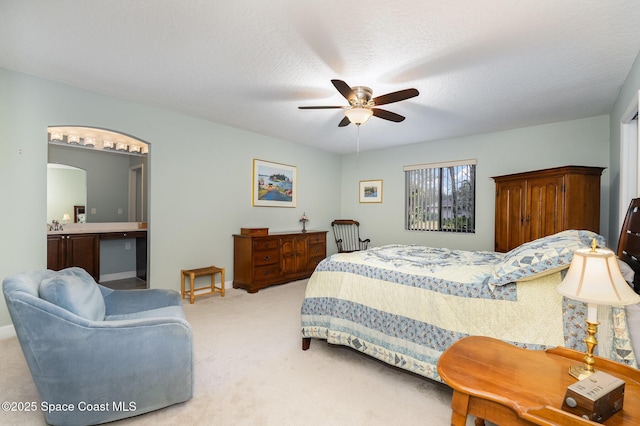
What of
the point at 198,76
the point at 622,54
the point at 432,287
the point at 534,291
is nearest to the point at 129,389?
the point at 432,287

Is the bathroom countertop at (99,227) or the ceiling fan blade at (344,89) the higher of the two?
the ceiling fan blade at (344,89)

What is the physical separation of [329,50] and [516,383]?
243 centimetres

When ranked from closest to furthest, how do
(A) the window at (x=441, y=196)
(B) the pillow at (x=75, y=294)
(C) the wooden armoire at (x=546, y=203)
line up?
(B) the pillow at (x=75, y=294)
(C) the wooden armoire at (x=546, y=203)
(A) the window at (x=441, y=196)

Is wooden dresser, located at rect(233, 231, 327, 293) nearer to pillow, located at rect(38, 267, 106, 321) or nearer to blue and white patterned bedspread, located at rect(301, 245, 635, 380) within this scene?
blue and white patterned bedspread, located at rect(301, 245, 635, 380)

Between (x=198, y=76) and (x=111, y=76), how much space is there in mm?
870

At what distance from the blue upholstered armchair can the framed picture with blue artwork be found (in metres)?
3.37

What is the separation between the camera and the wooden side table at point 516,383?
3.23 ft

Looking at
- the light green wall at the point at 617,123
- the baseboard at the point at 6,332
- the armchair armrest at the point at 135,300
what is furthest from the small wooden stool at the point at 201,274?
the light green wall at the point at 617,123

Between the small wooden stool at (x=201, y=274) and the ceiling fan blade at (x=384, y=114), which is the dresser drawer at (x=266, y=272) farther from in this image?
the ceiling fan blade at (x=384, y=114)

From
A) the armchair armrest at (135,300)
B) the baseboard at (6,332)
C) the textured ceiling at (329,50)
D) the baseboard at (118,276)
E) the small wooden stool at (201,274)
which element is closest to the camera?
the textured ceiling at (329,50)

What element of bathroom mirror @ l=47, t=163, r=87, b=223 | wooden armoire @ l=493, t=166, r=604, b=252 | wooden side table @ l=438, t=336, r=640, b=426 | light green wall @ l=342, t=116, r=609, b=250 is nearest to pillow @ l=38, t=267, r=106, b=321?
wooden side table @ l=438, t=336, r=640, b=426

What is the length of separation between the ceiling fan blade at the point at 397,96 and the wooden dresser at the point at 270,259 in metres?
2.73

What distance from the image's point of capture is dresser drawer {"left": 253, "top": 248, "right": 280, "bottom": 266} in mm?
4551

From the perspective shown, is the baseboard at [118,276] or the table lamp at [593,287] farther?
the baseboard at [118,276]
